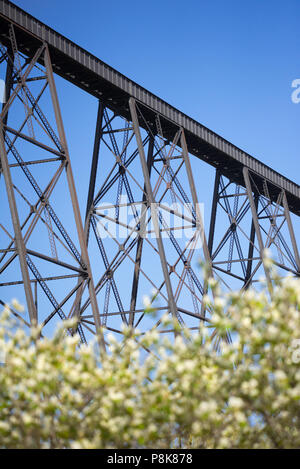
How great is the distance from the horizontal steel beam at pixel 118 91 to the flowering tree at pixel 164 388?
1054 centimetres

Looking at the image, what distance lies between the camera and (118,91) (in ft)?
66.4

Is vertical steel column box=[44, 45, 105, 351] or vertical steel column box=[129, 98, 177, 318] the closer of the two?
vertical steel column box=[44, 45, 105, 351]

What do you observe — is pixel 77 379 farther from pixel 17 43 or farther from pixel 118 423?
pixel 17 43

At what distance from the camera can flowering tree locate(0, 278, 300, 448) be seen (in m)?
7.66

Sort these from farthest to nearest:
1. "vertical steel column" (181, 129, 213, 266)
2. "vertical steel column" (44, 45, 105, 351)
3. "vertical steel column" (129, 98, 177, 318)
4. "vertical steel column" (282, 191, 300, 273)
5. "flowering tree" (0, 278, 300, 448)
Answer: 1. "vertical steel column" (282, 191, 300, 273)
2. "vertical steel column" (181, 129, 213, 266)
3. "vertical steel column" (129, 98, 177, 318)
4. "vertical steel column" (44, 45, 105, 351)
5. "flowering tree" (0, 278, 300, 448)

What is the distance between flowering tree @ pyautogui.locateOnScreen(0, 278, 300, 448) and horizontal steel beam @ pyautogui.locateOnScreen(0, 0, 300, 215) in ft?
34.6

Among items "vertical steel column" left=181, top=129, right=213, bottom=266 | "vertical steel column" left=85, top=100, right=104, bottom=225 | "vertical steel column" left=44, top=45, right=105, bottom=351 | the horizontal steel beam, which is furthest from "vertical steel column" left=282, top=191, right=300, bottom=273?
"vertical steel column" left=44, top=45, right=105, bottom=351

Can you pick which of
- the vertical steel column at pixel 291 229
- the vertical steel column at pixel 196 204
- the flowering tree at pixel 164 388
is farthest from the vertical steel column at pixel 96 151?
the flowering tree at pixel 164 388

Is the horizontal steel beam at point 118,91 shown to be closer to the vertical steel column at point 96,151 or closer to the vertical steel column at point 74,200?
the vertical steel column at point 96,151

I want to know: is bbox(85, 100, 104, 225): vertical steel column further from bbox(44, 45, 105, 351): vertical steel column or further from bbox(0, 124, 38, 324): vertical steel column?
bbox(0, 124, 38, 324): vertical steel column

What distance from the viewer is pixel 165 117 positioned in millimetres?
21938

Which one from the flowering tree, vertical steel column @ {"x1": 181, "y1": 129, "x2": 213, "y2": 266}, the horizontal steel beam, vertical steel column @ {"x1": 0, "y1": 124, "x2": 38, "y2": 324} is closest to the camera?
the flowering tree
